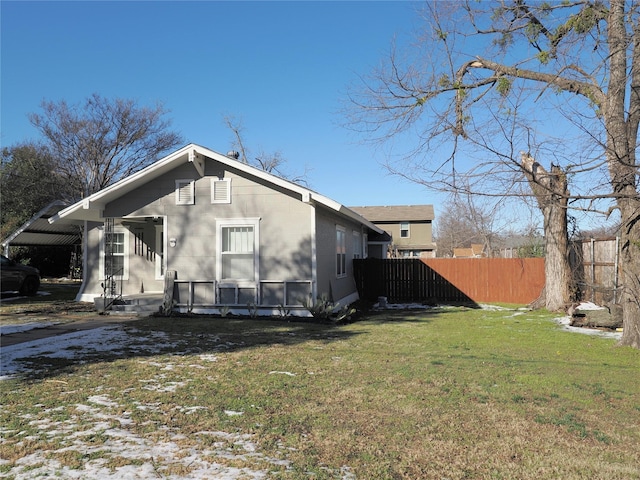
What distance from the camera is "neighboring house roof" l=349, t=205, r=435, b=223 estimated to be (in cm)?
4066

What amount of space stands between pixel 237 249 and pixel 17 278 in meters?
9.63

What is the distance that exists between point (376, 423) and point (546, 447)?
146 centimetres

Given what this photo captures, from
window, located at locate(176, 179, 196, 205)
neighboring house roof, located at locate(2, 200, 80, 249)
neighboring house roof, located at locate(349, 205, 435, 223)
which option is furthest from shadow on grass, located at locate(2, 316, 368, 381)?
neighboring house roof, located at locate(349, 205, 435, 223)

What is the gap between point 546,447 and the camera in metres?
4.00

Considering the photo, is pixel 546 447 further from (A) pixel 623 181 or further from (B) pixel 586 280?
(B) pixel 586 280

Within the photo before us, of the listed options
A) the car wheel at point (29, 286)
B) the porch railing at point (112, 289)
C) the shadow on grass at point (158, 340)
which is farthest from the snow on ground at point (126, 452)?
the car wheel at point (29, 286)

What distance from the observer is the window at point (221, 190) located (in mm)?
12688

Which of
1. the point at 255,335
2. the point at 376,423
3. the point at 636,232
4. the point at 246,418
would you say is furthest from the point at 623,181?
the point at 255,335

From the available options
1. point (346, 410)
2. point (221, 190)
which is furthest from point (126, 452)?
point (221, 190)

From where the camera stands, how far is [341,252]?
1595 centimetres

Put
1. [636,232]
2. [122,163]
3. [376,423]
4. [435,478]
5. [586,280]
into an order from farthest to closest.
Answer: [122,163]
[586,280]
[636,232]
[376,423]
[435,478]

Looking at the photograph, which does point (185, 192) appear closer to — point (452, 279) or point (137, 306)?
point (137, 306)

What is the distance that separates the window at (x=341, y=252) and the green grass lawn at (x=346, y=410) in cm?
676

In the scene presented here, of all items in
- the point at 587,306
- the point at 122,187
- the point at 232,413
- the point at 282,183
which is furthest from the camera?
the point at 122,187
